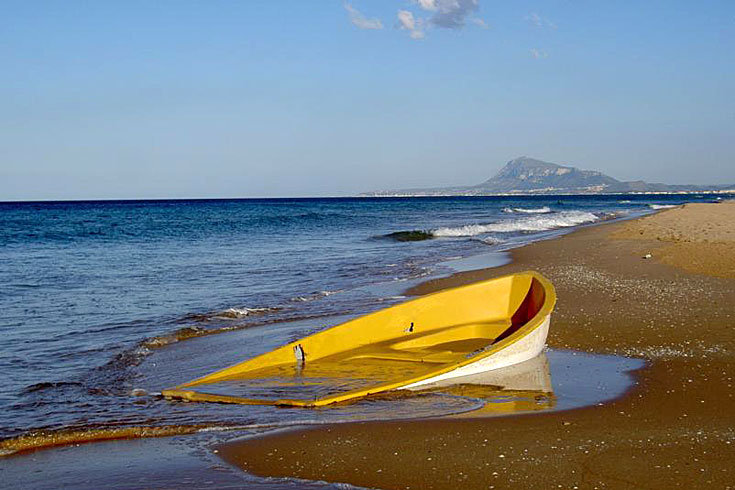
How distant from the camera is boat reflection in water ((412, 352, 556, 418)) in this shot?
577cm

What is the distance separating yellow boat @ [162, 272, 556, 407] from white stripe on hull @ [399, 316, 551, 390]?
10 millimetres

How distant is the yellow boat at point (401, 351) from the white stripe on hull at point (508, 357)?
0.01 m

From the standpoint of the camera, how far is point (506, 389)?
641 centimetres

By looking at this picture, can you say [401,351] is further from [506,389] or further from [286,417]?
[286,417]

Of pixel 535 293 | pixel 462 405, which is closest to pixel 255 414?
pixel 462 405

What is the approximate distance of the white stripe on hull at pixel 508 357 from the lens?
6554 mm

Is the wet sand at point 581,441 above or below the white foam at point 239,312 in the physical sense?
above

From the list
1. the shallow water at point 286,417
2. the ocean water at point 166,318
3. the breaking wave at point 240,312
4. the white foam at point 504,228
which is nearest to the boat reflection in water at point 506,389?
the shallow water at point 286,417

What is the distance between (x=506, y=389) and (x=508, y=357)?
2.16ft

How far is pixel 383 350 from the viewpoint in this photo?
8070 mm

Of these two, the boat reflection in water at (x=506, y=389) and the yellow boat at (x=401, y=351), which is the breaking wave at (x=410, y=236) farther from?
the boat reflection in water at (x=506, y=389)

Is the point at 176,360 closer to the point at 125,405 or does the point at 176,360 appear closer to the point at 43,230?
→ the point at 125,405

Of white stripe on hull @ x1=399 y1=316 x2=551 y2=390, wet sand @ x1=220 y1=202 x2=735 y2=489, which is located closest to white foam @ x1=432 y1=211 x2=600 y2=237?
wet sand @ x1=220 y1=202 x2=735 y2=489

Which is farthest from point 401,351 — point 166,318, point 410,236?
point 410,236
